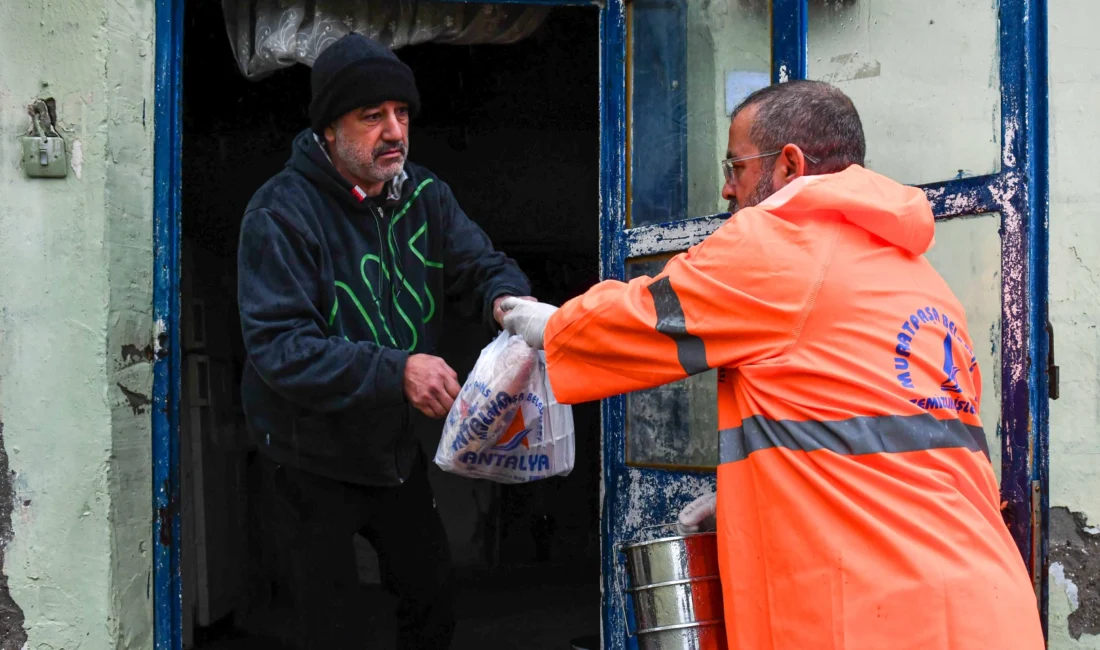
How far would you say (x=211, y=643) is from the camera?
5.03 m

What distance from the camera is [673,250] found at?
306 cm

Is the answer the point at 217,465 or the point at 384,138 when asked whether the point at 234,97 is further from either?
the point at 384,138

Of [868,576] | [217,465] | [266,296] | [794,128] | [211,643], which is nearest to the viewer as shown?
[868,576]

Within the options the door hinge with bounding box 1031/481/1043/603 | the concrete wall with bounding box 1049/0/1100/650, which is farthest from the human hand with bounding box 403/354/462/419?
the concrete wall with bounding box 1049/0/1100/650

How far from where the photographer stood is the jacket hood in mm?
1808

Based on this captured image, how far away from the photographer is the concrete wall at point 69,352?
274 centimetres

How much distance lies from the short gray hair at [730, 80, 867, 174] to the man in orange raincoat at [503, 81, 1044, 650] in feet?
0.36

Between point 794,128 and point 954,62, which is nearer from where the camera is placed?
point 794,128

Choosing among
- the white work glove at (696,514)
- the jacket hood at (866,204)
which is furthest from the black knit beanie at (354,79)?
the white work glove at (696,514)

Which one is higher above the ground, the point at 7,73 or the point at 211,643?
the point at 7,73

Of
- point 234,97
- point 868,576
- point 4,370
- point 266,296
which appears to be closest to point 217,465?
point 234,97

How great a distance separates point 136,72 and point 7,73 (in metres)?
0.33

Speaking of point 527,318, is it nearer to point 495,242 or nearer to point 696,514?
point 696,514

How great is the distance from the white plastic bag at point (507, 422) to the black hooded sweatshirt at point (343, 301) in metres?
0.19
